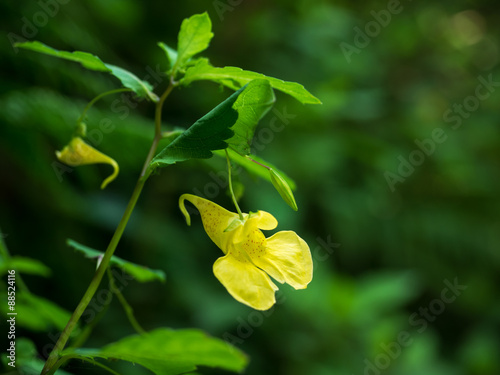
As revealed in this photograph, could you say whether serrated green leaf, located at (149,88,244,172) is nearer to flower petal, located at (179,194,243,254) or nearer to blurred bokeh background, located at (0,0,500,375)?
flower petal, located at (179,194,243,254)

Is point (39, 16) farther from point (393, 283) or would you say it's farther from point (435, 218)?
point (435, 218)

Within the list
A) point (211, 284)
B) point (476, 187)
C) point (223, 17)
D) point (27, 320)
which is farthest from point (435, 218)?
point (27, 320)

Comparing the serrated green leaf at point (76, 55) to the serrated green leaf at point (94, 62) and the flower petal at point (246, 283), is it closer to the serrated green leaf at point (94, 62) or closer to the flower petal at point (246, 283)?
the serrated green leaf at point (94, 62)

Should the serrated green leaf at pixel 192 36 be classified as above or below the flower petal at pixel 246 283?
above

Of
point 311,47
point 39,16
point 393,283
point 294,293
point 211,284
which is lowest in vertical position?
point 211,284

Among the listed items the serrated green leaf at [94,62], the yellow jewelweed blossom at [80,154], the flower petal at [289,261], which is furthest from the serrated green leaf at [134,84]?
the flower petal at [289,261]

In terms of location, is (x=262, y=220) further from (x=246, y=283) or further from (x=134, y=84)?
(x=134, y=84)
